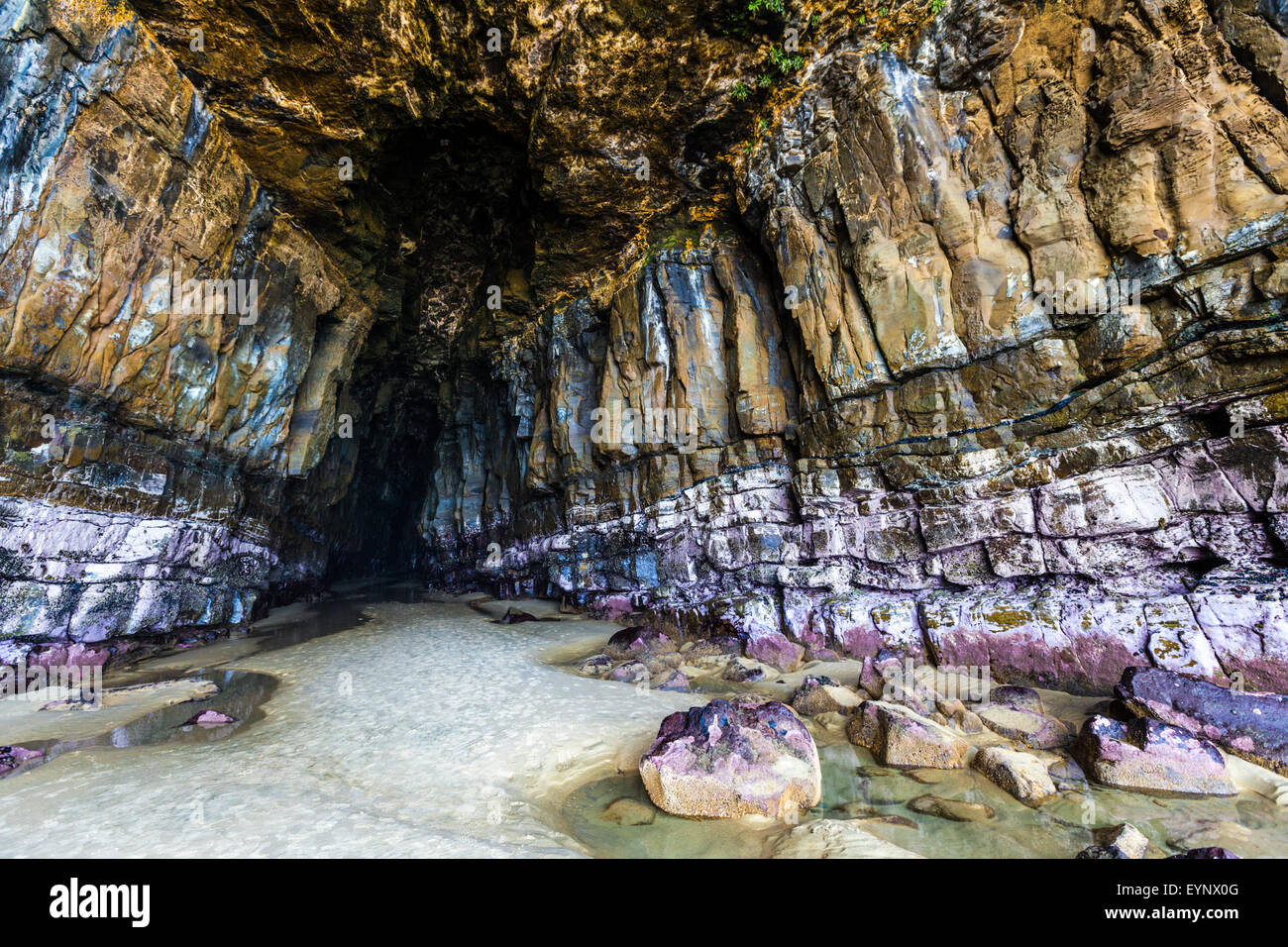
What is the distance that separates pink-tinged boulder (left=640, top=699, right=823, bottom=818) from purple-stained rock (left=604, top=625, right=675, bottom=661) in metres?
6.13

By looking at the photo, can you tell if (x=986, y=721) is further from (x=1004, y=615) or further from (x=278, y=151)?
(x=278, y=151)

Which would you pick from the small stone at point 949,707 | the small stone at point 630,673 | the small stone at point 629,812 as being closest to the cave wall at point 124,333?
the small stone at point 630,673

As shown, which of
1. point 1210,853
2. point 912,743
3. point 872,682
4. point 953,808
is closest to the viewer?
point 1210,853

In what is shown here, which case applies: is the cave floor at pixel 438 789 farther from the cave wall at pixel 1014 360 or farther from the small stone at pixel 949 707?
the cave wall at pixel 1014 360

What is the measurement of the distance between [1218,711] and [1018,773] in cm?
259

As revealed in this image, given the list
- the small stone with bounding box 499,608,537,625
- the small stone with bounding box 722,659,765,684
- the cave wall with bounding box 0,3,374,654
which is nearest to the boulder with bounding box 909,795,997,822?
the small stone with bounding box 722,659,765,684

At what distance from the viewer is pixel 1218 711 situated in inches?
204

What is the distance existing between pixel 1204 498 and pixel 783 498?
7.06 metres

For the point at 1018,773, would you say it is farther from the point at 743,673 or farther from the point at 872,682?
the point at 743,673

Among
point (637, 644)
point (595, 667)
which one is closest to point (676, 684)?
point (595, 667)

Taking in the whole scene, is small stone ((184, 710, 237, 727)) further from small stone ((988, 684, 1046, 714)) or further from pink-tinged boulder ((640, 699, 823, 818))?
small stone ((988, 684, 1046, 714))

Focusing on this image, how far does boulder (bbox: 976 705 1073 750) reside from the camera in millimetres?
5574

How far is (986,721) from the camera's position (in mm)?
6062
